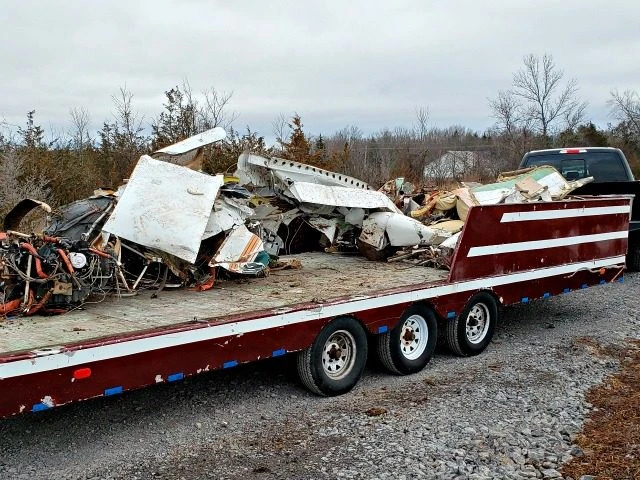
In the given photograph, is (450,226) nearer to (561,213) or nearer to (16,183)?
(561,213)

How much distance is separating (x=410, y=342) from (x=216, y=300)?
203cm

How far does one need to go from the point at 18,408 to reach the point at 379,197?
5008mm

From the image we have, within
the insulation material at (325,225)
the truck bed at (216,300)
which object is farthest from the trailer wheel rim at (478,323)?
the insulation material at (325,225)

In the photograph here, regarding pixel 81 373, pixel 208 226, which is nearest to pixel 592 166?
pixel 208 226

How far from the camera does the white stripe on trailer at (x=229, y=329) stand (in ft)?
12.6

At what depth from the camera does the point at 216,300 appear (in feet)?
18.3

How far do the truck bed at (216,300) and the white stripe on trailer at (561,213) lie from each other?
3.09 ft

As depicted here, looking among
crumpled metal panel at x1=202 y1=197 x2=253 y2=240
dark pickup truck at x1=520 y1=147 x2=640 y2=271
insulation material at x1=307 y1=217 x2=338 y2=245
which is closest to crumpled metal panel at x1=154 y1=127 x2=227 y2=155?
crumpled metal panel at x1=202 y1=197 x2=253 y2=240

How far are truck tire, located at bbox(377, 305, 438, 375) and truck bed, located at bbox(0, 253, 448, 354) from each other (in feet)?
1.07

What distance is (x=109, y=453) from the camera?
461 cm

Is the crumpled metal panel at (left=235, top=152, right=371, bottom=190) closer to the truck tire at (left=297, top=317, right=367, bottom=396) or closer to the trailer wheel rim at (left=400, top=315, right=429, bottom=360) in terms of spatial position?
the trailer wheel rim at (left=400, top=315, right=429, bottom=360)

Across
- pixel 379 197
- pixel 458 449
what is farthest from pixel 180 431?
pixel 379 197

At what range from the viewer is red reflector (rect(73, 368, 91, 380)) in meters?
4.00

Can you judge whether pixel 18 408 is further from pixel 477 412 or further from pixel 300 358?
pixel 477 412
